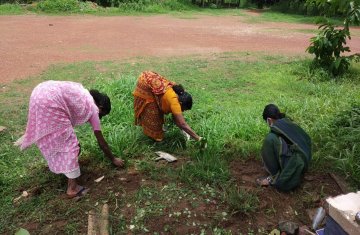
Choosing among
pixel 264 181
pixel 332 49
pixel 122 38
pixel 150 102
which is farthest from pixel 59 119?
pixel 122 38

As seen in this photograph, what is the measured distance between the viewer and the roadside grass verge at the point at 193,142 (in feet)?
10.3

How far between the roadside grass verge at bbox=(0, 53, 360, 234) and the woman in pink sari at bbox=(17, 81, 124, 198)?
0.43 meters

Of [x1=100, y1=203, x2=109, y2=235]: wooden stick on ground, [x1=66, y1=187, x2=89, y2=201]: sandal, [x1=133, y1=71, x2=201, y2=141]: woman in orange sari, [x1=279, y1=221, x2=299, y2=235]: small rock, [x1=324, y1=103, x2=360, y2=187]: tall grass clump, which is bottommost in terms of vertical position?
[x1=66, y1=187, x2=89, y2=201]: sandal

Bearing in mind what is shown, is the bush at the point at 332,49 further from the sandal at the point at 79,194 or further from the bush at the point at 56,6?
the bush at the point at 56,6

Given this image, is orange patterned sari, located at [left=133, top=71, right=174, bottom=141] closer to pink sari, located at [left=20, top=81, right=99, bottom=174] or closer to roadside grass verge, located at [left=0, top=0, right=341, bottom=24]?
pink sari, located at [left=20, top=81, right=99, bottom=174]

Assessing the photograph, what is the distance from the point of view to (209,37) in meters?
11.7

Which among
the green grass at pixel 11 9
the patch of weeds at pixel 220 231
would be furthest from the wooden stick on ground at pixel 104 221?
the green grass at pixel 11 9

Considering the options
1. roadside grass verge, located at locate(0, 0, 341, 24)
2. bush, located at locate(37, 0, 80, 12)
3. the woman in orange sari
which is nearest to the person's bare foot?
the woman in orange sari

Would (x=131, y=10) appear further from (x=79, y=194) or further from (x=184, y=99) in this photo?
(x=79, y=194)

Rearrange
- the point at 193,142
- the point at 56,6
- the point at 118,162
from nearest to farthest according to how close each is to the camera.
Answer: the point at 118,162 → the point at 193,142 → the point at 56,6

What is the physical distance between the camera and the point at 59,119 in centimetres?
296

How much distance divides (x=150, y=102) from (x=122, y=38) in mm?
7617

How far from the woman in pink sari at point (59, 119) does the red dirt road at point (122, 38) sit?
4.46 m

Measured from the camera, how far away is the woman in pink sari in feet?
9.57
